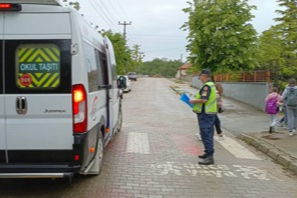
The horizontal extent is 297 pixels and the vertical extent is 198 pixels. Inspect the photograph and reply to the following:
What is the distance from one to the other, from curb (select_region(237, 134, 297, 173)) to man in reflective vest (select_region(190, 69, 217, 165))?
1.60 metres

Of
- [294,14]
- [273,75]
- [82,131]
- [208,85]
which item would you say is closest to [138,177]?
[82,131]

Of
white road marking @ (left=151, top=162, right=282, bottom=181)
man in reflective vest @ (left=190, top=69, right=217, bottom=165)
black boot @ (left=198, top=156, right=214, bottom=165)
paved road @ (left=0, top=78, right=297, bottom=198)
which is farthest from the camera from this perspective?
black boot @ (left=198, top=156, right=214, bottom=165)

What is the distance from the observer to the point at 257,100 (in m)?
18.7

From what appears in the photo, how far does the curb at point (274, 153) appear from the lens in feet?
22.8

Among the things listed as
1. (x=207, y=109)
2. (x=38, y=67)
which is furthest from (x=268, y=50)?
(x=38, y=67)

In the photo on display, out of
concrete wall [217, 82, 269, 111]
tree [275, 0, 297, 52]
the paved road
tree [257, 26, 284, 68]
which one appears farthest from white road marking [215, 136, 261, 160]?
concrete wall [217, 82, 269, 111]

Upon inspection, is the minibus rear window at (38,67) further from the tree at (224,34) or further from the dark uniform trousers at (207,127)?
the tree at (224,34)

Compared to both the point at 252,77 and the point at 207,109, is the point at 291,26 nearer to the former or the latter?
the point at 207,109

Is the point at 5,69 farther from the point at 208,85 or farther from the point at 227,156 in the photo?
the point at 227,156

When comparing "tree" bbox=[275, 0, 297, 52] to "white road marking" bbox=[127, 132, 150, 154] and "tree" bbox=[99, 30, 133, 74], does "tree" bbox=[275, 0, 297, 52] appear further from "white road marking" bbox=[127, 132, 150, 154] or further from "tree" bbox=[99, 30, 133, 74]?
"tree" bbox=[99, 30, 133, 74]

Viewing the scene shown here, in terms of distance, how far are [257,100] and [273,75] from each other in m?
1.81

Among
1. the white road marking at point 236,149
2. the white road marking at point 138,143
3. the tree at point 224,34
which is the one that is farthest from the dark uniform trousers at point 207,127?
the tree at point 224,34

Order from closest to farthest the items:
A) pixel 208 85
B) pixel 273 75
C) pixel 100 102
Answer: pixel 100 102 < pixel 208 85 < pixel 273 75

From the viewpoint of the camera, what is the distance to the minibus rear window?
424cm
